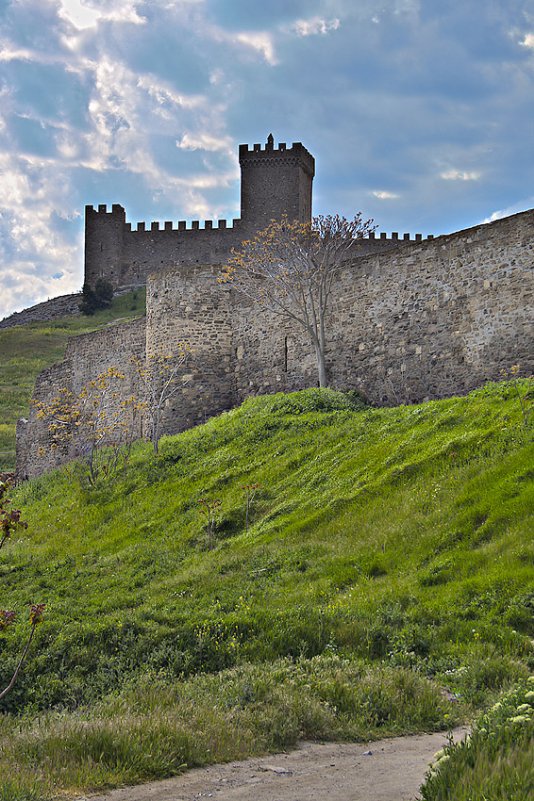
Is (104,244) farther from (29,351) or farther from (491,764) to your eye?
(491,764)

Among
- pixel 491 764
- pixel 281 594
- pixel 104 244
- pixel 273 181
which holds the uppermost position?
pixel 273 181

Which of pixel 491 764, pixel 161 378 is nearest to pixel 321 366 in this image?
pixel 161 378

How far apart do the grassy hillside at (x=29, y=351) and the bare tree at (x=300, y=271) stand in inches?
686

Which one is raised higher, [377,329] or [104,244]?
[104,244]

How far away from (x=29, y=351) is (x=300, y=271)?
1568 inches

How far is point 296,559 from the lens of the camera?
11492 millimetres

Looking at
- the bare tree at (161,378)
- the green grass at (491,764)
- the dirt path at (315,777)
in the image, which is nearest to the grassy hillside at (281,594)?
the dirt path at (315,777)

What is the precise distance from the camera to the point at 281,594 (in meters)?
10.4

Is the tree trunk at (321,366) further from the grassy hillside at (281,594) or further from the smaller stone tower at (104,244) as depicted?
the smaller stone tower at (104,244)

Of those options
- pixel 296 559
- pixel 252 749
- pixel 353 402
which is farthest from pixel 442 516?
pixel 353 402

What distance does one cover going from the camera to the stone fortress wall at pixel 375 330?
16922 mm

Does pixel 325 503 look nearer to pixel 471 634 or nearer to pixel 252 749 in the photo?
pixel 471 634

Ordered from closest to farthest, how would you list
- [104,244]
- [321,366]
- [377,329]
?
[377,329] < [321,366] < [104,244]

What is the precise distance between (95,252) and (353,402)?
5689cm
